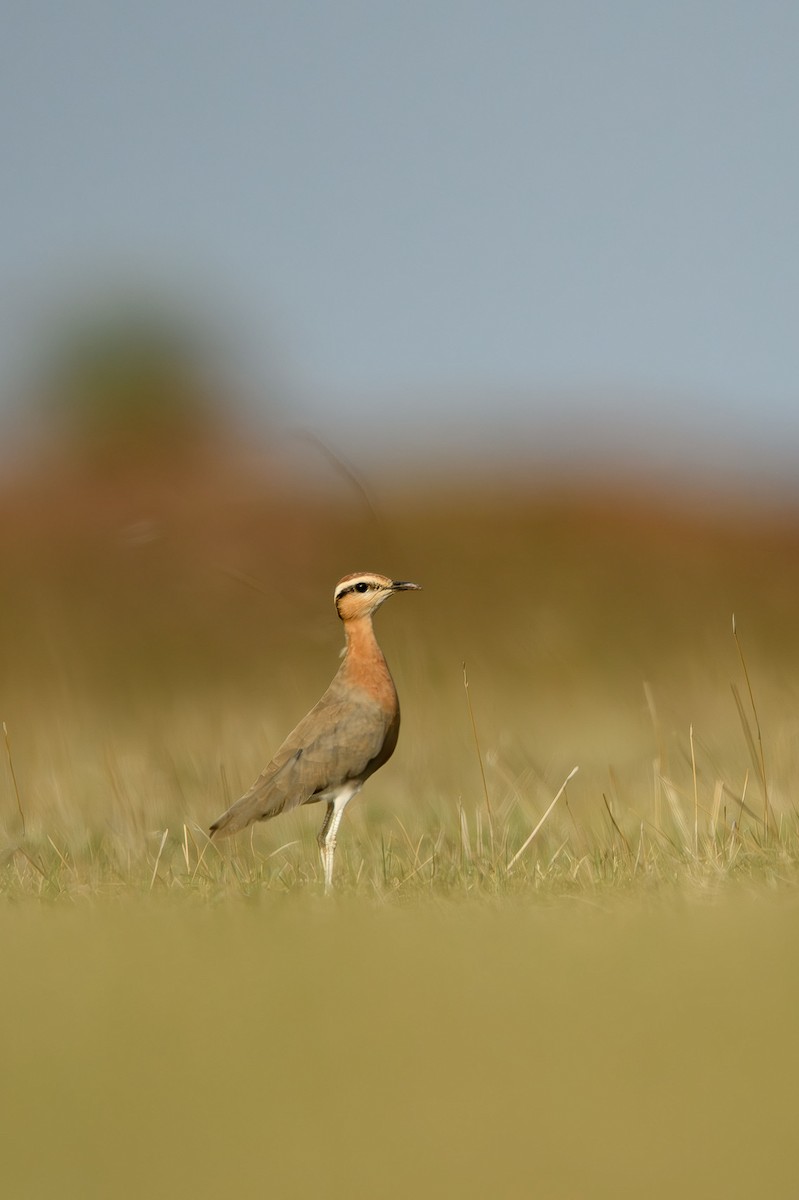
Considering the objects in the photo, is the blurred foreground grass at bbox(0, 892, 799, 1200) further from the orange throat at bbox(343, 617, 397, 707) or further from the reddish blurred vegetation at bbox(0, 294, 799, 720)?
the reddish blurred vegetation at bbox(0, 294, 799, 720)

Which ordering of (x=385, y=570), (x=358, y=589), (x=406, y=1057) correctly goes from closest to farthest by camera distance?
(x=406, y=1057)
(x=358, y=589)
(x=385, y=570)

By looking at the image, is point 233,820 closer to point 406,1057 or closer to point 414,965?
point 414,965

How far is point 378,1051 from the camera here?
160 cm

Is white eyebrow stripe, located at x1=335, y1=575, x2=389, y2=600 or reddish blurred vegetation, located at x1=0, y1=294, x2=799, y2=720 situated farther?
reddish blurred vegetation, located at x1=0, y1=294, x2=799, y2=720

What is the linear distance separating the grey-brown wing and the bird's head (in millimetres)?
401

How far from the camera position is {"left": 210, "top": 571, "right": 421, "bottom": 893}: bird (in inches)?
179

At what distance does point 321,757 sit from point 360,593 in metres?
0.74

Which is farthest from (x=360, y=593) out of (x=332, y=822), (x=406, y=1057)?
(x=406, y=1057)

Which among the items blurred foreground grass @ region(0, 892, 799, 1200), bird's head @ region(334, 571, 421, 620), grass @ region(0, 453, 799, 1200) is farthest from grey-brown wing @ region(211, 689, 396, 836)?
→ blurred foreground grass @ region(0, 892, 799, 1200)

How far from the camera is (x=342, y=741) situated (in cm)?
467

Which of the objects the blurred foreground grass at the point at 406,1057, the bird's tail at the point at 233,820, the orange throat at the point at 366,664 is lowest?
the blurred foreground grass at the point at 406,1057

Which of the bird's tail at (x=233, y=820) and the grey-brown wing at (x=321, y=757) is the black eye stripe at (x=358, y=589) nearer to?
the grey-brown wing at (x=321, y=757)

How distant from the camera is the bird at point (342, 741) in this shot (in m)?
4.56

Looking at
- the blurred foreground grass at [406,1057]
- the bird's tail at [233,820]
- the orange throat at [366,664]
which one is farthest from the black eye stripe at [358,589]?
the blurred foreground grass at [406,1057]
